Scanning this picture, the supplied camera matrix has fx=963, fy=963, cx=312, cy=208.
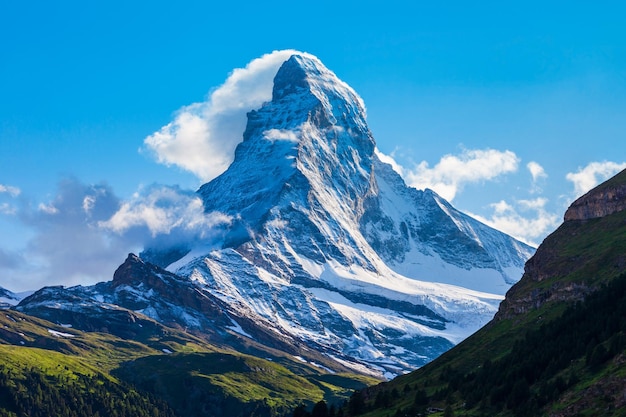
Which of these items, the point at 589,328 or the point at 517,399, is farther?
the point at 589,328

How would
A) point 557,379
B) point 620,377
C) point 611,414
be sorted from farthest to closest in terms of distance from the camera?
point 557,379 < point 620,377 < point 611,414

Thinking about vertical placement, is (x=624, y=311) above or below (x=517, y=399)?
above

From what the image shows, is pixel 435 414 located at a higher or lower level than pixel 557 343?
lower

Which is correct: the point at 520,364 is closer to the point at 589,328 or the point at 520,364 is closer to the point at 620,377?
the point at 589,328

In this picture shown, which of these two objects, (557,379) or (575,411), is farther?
(557,379)

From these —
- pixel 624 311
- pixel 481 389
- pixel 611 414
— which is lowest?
pixel 611 414

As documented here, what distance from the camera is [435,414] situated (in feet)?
636

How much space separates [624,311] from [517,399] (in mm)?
31800

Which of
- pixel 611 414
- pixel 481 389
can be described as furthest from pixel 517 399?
pixel 611 414

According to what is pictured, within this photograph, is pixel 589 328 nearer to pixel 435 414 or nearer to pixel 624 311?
pixel 624 311

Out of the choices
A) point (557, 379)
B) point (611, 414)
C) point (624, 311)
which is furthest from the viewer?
point (624, 311)

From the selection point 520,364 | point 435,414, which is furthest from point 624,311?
point 435,414

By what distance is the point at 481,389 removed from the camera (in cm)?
19350

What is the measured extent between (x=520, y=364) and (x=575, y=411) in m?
48.9
